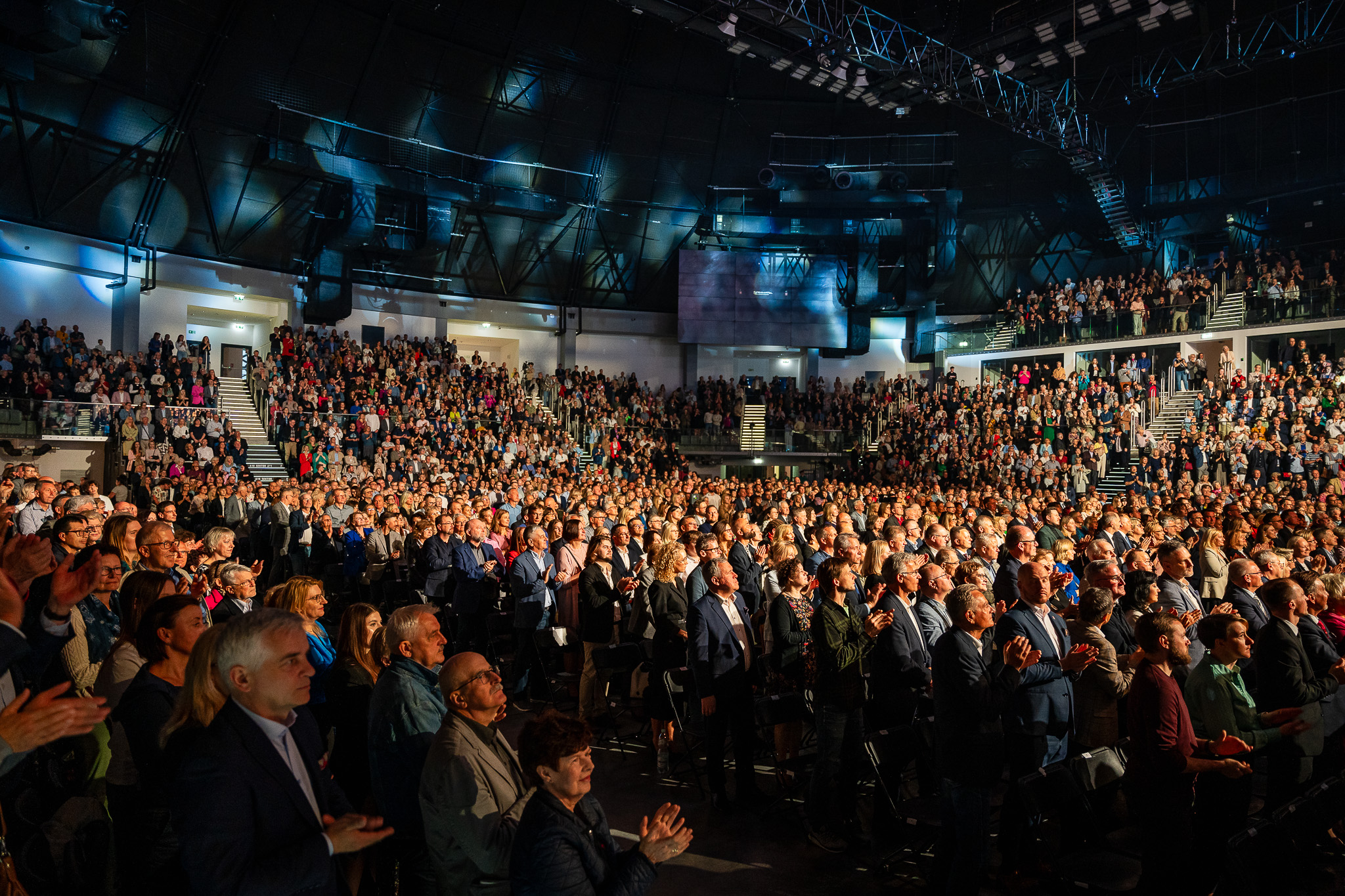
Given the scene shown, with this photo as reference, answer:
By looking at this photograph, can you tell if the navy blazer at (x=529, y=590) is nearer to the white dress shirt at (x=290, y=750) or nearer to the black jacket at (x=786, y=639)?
the black jacket at (x=786, y=639)

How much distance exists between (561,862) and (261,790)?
2.87ft

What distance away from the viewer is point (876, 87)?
21844 millimetres

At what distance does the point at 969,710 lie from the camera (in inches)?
163

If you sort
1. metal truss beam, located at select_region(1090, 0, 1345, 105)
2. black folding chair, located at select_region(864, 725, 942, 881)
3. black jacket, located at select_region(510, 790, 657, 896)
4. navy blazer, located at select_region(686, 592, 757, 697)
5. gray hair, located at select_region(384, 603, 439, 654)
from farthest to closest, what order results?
metal truss beam, located at select_region(1090, 0, 1345, 105)
navy blazer, located at select_region(686, 592, 757, 697)
black folding chair, located at select_region(864, 725, 942, 881)
gray hair, located at select_region(384, 603, 439, 654)
black jacket, located at select_region(510, 790, 657, 896)

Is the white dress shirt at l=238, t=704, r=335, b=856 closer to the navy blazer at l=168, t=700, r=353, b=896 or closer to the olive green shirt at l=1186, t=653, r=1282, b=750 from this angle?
the navy blazer at l=168, t=700, r=353, b=896

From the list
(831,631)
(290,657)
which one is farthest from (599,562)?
(290,657)

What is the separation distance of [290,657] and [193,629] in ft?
3.62

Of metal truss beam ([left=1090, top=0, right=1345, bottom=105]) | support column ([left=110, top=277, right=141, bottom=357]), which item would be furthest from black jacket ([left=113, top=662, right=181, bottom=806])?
metal truss beam ([left=1090, top=0, right=1345, bottom=105])

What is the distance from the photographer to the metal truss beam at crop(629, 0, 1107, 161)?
1934cm

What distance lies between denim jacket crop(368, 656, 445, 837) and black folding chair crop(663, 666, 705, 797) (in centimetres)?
265

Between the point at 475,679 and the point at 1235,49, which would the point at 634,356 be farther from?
the point at 475,679

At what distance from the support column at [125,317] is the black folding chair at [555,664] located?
1911cm

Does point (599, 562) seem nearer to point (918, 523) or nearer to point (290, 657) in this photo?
point (290, 657)

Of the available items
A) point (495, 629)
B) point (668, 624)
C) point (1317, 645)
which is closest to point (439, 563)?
point (495, 629)
